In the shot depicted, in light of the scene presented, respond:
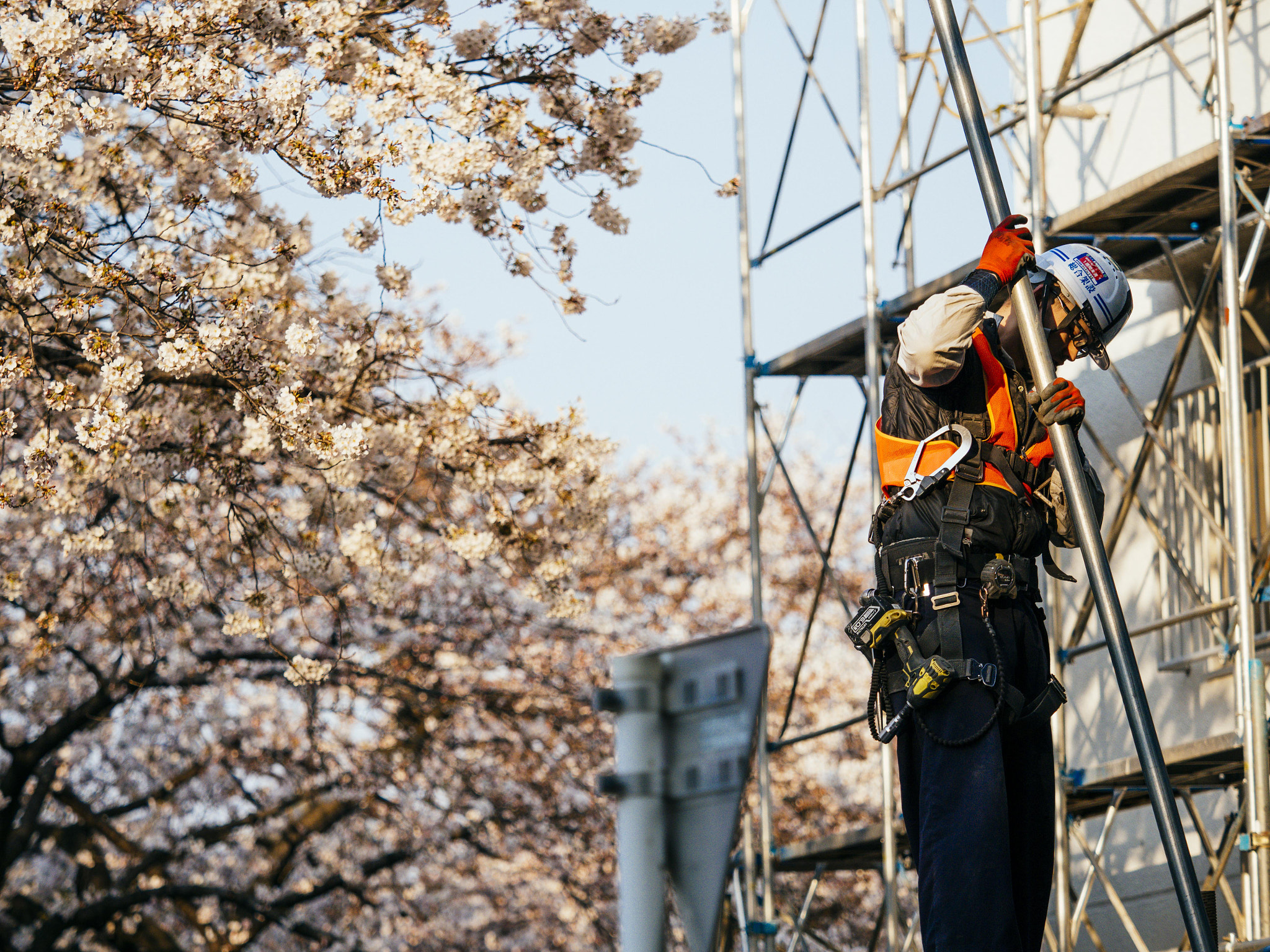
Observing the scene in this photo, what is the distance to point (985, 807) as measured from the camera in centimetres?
401

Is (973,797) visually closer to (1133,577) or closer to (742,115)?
(1133,577)

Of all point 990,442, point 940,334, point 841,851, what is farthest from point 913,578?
point 841,851

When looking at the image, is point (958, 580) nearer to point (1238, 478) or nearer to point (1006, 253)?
point (1006, 253)

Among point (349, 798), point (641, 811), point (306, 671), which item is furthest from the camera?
point (349, 798)

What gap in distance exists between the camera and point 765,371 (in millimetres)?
9703

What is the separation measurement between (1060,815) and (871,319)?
8.98ft

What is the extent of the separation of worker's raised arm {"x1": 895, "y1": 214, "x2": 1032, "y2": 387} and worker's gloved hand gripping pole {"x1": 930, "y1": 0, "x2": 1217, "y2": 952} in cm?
6

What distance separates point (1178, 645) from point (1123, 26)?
11.6 feet

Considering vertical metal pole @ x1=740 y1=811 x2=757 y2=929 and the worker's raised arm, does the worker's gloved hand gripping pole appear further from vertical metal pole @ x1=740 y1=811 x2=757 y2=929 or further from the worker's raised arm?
vertical metal pole @ x1=740 y1=811 x2=757 y2=929

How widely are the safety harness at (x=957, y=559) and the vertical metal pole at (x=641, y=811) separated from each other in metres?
1.01

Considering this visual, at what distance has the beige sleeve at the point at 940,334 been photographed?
404cm

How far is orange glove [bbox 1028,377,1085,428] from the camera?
13.0 ft

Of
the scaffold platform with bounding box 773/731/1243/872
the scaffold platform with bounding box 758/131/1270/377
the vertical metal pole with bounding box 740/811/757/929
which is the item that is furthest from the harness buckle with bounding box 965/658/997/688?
the vertical metal pole with bounding box 740/811/757/929

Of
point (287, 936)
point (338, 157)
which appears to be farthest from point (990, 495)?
point (287, 936)
